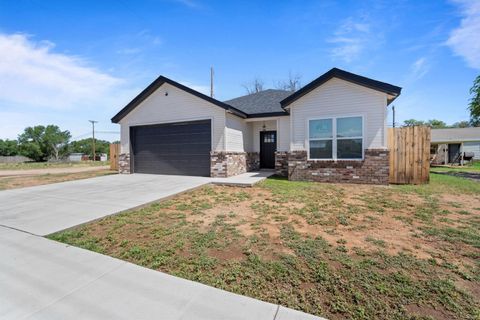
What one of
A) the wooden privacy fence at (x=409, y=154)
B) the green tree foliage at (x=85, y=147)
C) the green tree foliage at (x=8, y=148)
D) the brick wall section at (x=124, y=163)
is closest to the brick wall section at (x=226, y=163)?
the brick wall section at (x=124, y=163)

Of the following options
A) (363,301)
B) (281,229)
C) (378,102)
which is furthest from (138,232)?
(378,102)

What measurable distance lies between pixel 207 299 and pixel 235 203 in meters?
3.72

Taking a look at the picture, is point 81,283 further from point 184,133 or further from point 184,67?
point 184,67

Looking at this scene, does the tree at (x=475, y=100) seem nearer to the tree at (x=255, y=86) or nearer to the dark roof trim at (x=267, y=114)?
the dark roof trim at (x=267, y=114)

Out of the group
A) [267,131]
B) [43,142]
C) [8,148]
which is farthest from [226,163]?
[8,148]

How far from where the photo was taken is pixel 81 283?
94.4 inches

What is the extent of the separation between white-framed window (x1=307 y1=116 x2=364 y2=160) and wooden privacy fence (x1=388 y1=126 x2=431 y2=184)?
123 centimetres

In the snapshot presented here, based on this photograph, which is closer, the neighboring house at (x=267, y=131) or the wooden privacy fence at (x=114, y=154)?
the neighboring house at (x=267, y=131)

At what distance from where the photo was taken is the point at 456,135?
24250 mm

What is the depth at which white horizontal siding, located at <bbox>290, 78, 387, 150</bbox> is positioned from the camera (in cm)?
795

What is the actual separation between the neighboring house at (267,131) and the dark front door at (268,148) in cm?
6

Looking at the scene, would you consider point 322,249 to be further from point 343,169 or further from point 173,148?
point 173,148

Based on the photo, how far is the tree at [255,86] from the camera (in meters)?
28.2

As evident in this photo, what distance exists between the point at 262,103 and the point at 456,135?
25.5m
